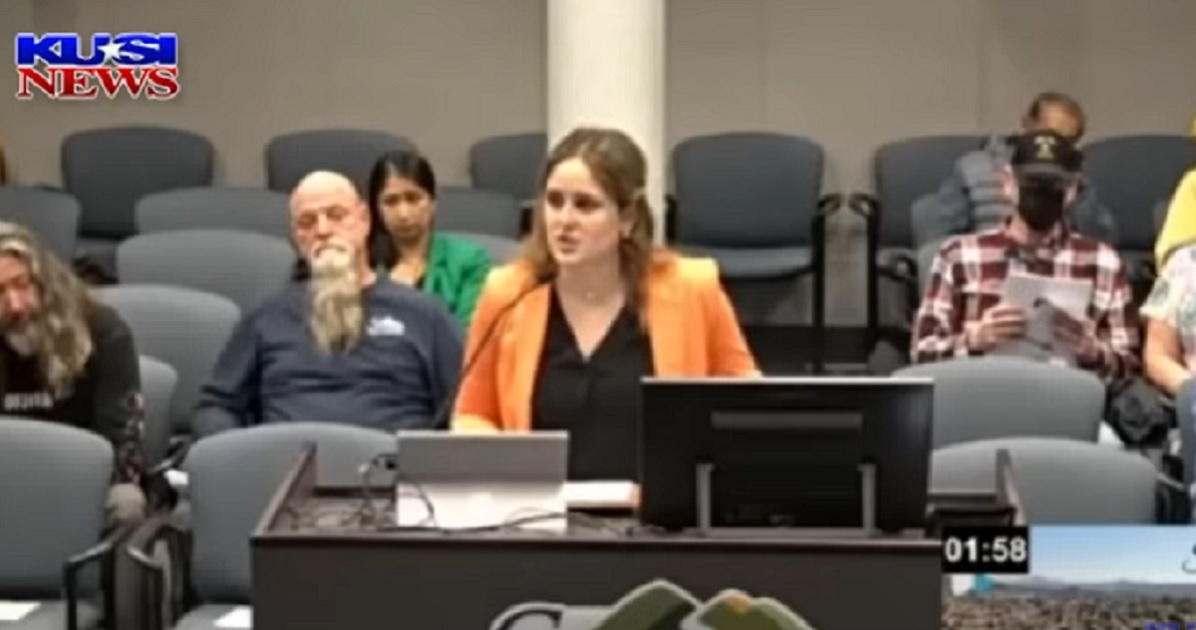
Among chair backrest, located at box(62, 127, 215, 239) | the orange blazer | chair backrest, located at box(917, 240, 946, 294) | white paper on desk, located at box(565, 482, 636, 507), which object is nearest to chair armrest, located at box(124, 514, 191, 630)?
the orange blazer

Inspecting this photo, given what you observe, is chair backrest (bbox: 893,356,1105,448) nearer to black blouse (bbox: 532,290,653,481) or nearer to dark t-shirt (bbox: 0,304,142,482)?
black blouse (bbox: 532,290,653,481)

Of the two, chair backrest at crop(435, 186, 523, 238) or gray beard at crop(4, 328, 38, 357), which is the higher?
chair backrest at crop(435, 186, 523, 238)

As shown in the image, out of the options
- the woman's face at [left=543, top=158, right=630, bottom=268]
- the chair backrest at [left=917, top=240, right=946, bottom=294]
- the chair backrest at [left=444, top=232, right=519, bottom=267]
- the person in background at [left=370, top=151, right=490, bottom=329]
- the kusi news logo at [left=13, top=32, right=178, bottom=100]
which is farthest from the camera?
the kusi news logo at [left=13, top=32, right=178, bottom=100]

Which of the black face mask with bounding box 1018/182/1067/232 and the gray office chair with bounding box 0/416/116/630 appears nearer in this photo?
the gray office chair with bounding box 0/416/116/630

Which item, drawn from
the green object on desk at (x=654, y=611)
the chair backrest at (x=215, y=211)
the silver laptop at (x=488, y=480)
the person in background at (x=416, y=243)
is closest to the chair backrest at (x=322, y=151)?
the chair backrest at (x=215, y=211)

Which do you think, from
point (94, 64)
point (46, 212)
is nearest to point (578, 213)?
point (46, 212)

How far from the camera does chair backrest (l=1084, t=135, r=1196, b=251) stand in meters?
8.35

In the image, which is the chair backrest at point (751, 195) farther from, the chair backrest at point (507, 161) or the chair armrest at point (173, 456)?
the chair armrest at point (173, 456)

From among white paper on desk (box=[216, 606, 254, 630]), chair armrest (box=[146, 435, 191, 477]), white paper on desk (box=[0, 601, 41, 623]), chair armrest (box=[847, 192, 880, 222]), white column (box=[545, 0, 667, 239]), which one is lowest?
white paper on desk (box=[216, 606, 254, 630])

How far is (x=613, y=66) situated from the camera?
23.9ft

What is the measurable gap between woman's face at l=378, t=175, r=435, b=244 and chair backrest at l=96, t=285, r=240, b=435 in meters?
0.53

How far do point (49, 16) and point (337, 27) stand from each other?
1240 mm

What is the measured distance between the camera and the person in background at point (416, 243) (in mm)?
6035

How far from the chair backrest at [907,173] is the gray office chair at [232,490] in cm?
409
